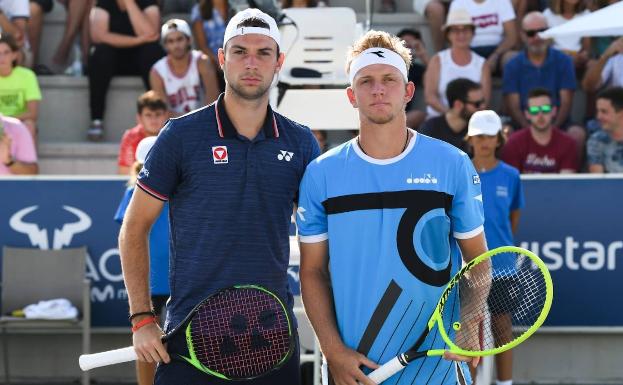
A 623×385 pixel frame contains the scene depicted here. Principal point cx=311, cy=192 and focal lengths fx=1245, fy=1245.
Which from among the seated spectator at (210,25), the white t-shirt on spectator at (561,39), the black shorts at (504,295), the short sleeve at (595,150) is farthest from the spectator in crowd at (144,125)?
the black shorts at (504,295)

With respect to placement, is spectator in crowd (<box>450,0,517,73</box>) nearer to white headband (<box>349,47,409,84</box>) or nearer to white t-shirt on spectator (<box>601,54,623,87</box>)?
white t-shirt on spectator (<box>601,54,623,87</box>)

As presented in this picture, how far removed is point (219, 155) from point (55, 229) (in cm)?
510

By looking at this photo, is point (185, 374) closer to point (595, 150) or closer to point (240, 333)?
point (240, 333)

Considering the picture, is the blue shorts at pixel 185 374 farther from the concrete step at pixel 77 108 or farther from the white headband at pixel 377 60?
the concrete step at pixel 77 108

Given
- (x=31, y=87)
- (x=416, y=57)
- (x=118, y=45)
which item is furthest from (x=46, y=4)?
(x=416, y=57)

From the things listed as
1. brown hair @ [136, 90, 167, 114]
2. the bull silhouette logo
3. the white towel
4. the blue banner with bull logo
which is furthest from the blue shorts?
brown hair @ [136, 90, 167, 114]

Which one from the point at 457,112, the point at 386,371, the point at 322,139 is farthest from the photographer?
the point at 322,139

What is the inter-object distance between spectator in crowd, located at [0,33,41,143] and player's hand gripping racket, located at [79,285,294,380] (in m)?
→ 6.93

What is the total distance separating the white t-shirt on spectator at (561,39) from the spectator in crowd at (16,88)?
478 cm

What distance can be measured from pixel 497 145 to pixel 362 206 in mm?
4589

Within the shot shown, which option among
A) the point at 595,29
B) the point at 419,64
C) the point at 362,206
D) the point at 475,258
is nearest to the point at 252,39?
the point at 362,206

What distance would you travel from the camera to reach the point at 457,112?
10219 mm

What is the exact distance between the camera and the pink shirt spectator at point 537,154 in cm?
1030

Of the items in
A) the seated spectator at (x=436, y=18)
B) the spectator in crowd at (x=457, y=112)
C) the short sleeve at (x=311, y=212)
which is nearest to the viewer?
the short sleeve at (x=311, y=212)
